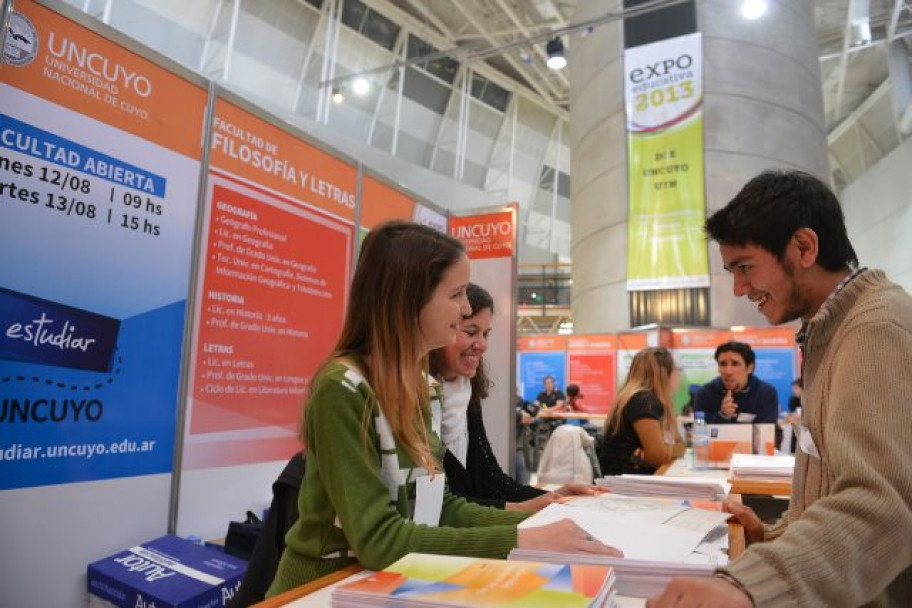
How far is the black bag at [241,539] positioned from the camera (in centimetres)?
222

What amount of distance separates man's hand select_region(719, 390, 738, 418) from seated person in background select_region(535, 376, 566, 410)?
17.5 feet

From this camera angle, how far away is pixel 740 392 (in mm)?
3932

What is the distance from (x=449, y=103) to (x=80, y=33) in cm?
1372

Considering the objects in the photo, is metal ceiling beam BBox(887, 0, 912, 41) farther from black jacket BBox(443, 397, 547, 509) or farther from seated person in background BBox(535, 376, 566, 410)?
black jacket BBox(443, 397, 547, 509)

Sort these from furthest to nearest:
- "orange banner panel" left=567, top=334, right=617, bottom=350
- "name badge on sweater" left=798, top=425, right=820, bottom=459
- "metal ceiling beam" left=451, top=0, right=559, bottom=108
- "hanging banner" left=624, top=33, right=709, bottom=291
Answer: "metal ceiling beam" left=451, top=0, right=559, bottom=108, "orange banner panel" left=567, top=334, right=617, bottom=350, "hanging banner" left=624, top=33, right=709, bottom=291, "name badge on sweater" left=798, top=425, right=820, bottom=459

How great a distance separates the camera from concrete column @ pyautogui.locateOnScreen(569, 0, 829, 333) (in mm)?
9352

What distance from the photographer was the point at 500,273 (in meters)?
4.06

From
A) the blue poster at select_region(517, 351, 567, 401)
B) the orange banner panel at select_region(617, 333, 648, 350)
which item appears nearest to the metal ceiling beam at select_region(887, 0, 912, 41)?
the orange banner panel at select_region(617, 333, 648, 350)

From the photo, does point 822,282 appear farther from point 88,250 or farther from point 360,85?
point 360,85

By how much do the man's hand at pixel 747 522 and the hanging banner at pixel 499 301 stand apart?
2.61 m

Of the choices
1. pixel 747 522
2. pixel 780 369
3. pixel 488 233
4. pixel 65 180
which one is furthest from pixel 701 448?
pixel 780 369

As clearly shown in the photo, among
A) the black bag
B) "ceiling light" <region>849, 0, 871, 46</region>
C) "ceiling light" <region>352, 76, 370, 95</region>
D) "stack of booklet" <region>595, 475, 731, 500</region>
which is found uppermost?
"ceiling light" <region>849, 0, 871, 46</region>

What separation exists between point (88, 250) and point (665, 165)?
9.21m

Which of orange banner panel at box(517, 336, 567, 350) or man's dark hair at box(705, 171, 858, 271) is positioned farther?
orange banner panel at box(517, 336, 567, 350)
